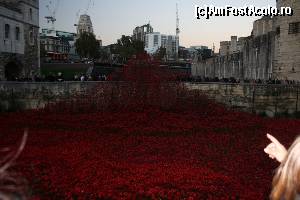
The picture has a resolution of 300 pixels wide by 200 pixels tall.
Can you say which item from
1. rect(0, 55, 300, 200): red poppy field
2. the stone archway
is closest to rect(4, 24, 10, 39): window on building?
the stone archway

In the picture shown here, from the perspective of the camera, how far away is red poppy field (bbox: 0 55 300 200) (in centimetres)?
807

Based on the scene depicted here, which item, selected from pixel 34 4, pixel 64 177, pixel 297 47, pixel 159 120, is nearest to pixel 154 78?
pixel 159 120

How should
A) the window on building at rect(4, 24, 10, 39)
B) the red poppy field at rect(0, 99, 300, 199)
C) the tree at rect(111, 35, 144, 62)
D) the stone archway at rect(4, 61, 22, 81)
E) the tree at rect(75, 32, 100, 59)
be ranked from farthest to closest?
the tree at rect(111, 35, 144, 62)
the tree at rect(75, 32, 100, 59)
the stone archway at rect(4, 61, 22, 81)
the window on building at rect(4, 24, 10, 39)
the red poppy field at rect(0, 99, 300, 199)

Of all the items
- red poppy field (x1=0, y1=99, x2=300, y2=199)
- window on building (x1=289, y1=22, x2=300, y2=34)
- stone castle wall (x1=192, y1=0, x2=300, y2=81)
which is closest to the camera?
red poppy field (x1=0, y1=99, x2=300, y2=199)

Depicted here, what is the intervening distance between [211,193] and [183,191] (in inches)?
22.5

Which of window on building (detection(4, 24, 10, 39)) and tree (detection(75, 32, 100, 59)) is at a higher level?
tree (detection(75, 32, 100, 59))

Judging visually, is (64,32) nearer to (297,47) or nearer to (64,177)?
(297,47)

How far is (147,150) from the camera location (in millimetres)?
12727

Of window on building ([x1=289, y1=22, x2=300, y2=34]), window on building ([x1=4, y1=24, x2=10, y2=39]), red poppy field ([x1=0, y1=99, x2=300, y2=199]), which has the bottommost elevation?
red poppy field ([x1=0, y1=99, x2=300, y2=199])

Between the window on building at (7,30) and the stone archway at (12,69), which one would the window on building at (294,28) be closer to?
the window on building at (7,30)

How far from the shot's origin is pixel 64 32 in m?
179

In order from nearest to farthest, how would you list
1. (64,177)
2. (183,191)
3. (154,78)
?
(183,191) → (64,177) → (154,78)

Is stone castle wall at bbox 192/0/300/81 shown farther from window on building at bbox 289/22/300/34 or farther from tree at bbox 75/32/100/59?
tree at bbox 75/32/100/59

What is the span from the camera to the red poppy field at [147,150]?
26.5ft
